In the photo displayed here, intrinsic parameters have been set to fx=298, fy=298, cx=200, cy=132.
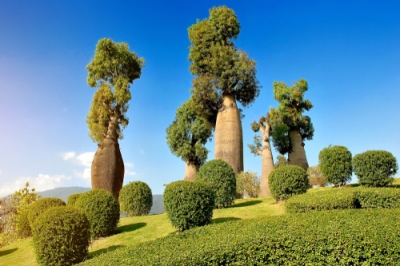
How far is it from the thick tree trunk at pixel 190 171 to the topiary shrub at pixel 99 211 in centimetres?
1391

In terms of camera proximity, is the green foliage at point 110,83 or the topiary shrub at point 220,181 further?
the green foliage at point 110,83

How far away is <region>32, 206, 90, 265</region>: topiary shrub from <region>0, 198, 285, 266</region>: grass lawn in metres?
1.13

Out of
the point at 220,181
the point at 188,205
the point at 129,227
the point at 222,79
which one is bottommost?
the point at 129,227

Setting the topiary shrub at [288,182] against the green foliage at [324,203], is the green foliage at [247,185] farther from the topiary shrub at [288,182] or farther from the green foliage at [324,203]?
the green foliage at [324,203]

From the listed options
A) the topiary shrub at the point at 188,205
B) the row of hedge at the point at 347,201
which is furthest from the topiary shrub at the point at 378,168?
the topiary shrub at the point at 188,205

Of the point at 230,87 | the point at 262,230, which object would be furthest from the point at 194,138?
the point at 262,230

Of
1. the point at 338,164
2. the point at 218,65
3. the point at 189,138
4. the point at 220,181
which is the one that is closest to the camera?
the point at 220,181

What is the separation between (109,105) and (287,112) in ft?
45.3

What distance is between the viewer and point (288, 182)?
11570mm

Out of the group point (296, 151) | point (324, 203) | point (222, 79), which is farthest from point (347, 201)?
point (296, 151)

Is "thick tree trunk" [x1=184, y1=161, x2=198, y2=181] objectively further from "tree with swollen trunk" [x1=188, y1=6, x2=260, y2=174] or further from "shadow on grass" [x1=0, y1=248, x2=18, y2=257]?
"shadow on grass" [x1=0, y1=248, x2=18, y2=257]

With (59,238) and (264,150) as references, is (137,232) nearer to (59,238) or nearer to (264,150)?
(59,238)

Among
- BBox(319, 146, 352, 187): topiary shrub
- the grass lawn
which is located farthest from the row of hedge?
BBox(319, 146, 352, 187): topiary shrub

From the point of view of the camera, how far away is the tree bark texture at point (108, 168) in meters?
17.4
